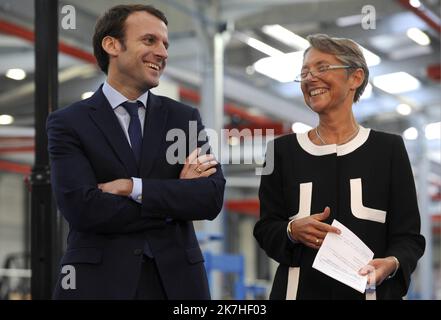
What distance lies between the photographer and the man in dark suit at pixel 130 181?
1899mm

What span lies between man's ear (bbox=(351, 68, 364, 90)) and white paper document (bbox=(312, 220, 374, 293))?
417mm

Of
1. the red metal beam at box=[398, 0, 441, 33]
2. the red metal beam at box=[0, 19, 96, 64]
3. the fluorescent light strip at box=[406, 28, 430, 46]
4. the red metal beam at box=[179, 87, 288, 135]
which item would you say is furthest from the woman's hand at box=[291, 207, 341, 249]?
the red metal beam at box=[179, 87, 288, 135]

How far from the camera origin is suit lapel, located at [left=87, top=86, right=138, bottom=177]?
1.99 meters

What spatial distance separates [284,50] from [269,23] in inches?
36.7

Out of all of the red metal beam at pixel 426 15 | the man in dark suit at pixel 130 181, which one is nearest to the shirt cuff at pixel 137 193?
the man in dark suit at pixel 130 181

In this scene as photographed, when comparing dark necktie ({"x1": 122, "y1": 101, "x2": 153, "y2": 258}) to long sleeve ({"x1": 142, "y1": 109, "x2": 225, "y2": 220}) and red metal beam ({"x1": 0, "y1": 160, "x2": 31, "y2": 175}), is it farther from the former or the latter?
red metal beam ({"x1": 0, "y1": 160, "x2": 31, "y2": 175})

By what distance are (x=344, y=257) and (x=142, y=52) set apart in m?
0.75

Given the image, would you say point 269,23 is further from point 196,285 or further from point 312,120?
point 196,285

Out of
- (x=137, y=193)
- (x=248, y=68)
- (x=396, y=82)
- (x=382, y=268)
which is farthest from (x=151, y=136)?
(x=396, y=82)

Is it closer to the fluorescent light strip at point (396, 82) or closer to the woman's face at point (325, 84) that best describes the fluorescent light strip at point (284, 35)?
the fluorescent light strip at point (396, 82)

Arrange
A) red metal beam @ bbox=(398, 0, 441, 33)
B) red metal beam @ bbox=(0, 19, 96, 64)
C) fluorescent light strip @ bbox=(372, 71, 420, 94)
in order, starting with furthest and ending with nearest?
fluorescent light strip @ bbox=(372, 71, 420, 94) < red metal beam @ bbox=(398, 0, 441, 33) < red metal beam @ bbox=(0, 19, 96, 64)

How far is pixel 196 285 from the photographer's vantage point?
1.93m

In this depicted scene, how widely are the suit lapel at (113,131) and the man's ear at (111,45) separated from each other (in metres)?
0.15
